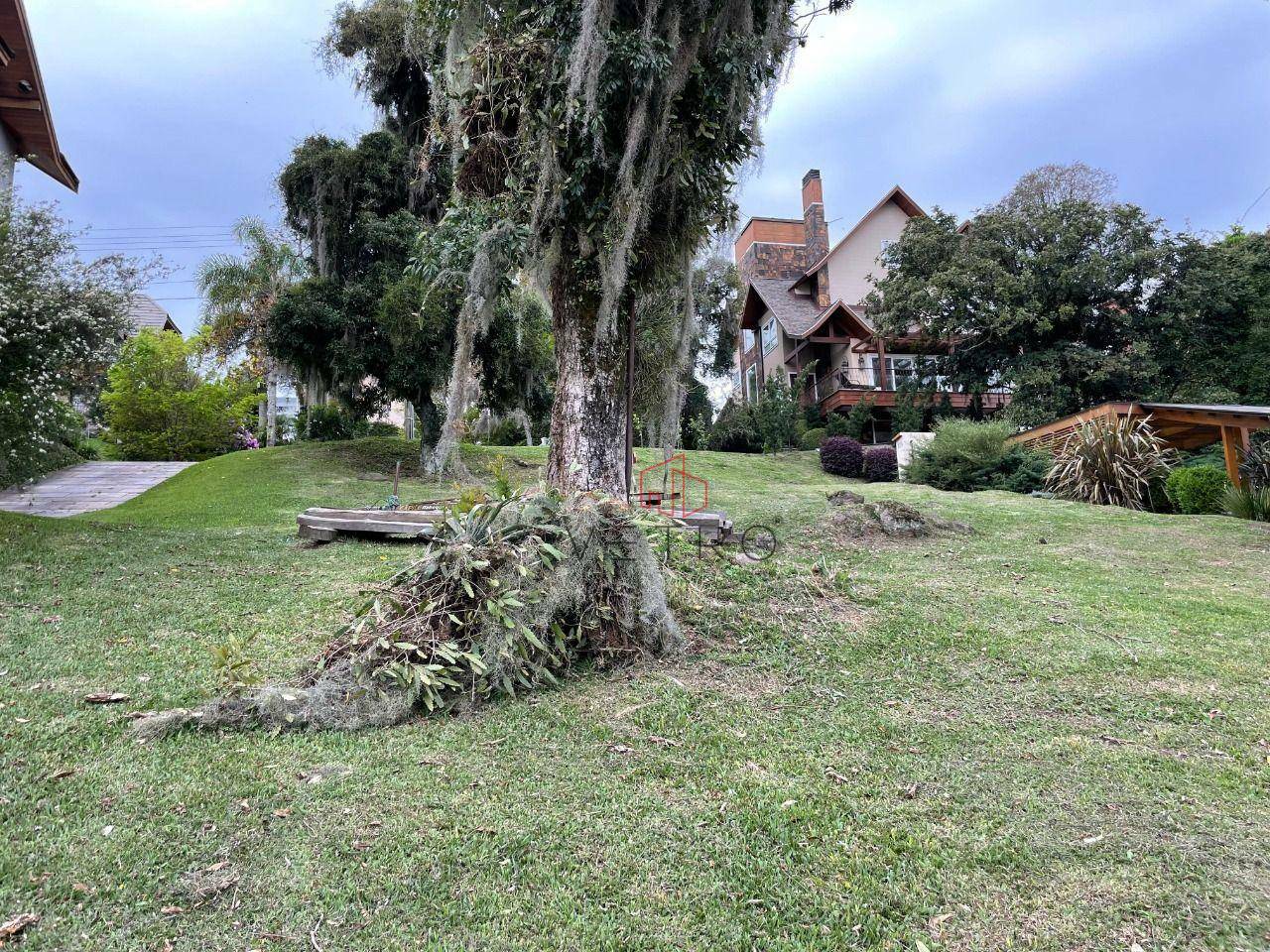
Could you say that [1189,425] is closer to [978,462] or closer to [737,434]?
[978,462]

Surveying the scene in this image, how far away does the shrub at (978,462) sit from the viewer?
41.1ft

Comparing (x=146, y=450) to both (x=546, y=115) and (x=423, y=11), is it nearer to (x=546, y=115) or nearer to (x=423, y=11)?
(x=423, y=11)

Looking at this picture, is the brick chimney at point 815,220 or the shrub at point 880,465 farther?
the brick chimney at point 815,220

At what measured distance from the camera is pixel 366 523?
6.98 metres

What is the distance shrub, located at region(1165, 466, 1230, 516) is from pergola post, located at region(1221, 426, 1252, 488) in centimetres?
13

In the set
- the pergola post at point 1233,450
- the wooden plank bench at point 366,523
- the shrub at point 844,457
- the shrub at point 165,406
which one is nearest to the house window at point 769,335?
the shrub at point 844,457

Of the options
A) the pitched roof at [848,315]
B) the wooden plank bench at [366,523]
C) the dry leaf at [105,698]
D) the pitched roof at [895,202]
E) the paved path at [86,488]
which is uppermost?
the pitched roof at [895,202]

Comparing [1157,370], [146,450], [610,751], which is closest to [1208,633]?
[610,751]

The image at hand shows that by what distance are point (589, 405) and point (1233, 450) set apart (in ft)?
35.9

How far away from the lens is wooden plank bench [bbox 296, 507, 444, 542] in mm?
6762

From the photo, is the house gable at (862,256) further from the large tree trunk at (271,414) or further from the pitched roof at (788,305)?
the large tree trunk at (271,414)

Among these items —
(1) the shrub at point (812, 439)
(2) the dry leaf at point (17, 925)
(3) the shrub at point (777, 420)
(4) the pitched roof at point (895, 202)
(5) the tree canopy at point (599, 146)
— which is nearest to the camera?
(2) the dry leaf at point (17, 925)

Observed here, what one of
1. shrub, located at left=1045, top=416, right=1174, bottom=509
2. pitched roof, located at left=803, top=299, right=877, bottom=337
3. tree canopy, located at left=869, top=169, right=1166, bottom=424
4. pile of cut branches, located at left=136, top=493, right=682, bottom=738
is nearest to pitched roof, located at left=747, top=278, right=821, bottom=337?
pitched roof, located at left=803, top=299, right=877, bottom=337

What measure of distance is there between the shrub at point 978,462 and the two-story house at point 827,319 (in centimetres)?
625
